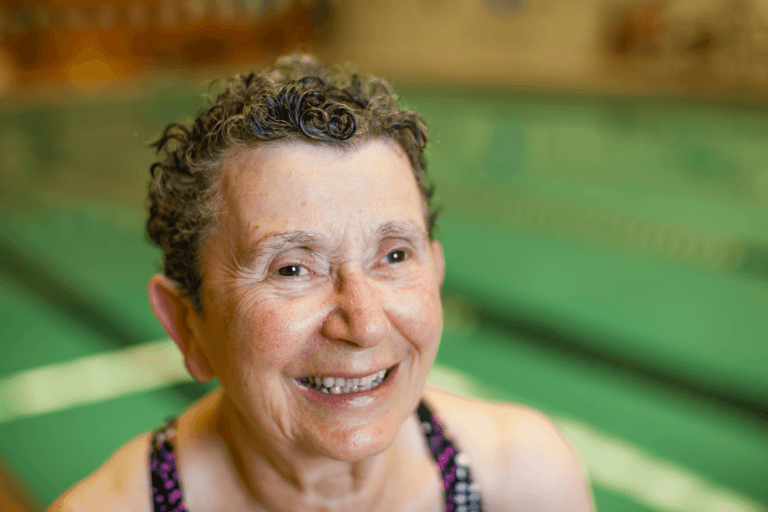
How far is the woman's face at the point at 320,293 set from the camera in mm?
975

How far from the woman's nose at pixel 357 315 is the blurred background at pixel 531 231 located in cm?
42

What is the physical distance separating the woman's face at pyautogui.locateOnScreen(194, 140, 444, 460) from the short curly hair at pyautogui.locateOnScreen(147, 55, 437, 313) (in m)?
0.03

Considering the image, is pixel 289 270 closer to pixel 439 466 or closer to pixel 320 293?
pixel 320 293

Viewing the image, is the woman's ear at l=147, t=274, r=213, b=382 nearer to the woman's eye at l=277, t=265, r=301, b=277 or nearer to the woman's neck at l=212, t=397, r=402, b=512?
the woman's neck at l=212, t=397, r=402, b=512

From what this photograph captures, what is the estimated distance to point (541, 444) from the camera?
1378mm

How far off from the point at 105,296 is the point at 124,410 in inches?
58.5

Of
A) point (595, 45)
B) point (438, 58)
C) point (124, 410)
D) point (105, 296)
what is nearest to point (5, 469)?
point (124, 410)

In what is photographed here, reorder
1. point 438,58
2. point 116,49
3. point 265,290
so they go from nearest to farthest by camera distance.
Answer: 1. point 265,290
2. point 116,49
3. point 438,58

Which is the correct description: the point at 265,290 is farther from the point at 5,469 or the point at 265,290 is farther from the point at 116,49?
the point at 116,49

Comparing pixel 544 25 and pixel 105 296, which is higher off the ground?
pixel 544 25

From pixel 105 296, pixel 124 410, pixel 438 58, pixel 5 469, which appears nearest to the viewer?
pixel 5 469

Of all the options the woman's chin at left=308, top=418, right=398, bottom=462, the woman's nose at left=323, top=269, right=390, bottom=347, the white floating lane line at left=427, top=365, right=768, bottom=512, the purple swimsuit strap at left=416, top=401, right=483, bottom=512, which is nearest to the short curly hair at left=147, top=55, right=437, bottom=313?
the woman's nose at left=323, top=269, right=390, bottom=347

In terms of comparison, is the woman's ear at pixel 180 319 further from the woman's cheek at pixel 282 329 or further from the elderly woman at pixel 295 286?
the woman's cheek at pixel 282 329

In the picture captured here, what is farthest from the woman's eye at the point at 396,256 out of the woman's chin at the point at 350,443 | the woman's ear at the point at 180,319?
the woman's ear at the point at 180,319
